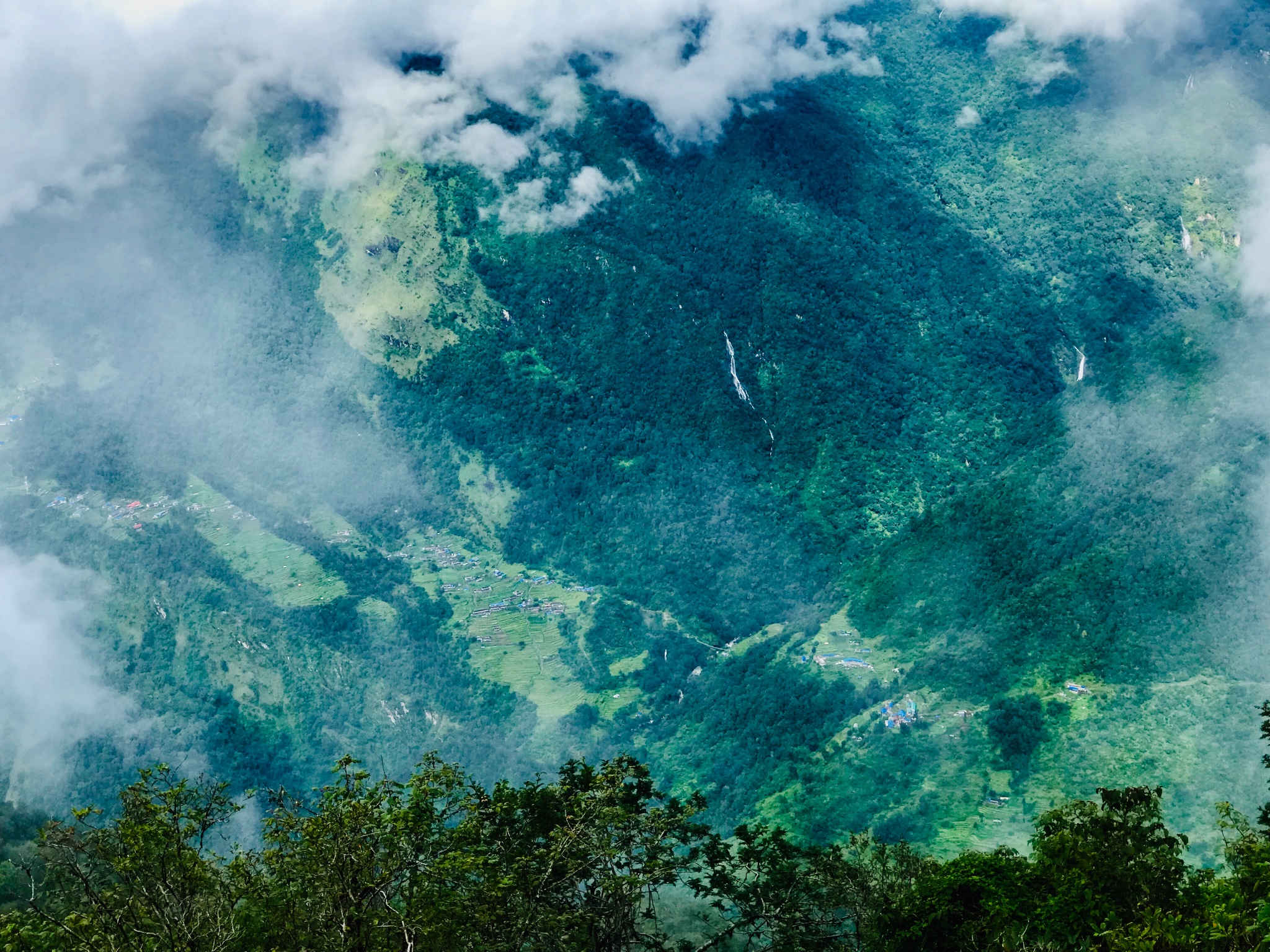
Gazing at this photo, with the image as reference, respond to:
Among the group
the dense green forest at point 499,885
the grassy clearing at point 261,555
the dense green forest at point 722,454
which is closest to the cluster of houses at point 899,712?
the dense green forest at point 722,454

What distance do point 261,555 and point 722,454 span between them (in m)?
52.0

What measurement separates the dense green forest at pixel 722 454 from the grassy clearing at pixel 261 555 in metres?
0.51

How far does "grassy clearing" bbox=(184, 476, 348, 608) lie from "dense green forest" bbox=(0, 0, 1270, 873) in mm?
509

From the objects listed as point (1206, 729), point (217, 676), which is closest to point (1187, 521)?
point (1206, 729)

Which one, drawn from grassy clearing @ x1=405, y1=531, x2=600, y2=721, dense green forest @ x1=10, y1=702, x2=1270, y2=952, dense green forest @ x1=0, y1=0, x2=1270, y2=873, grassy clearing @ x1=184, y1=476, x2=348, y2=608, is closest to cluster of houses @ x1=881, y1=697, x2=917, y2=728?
dense green forest @ x1=0, y1=0, x2=1270, y2=873

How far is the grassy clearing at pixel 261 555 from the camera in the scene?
389ft

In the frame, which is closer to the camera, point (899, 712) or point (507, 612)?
point (899, 712)

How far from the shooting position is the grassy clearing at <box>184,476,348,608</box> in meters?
119

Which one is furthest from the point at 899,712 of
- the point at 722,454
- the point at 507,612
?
the point at 507,612

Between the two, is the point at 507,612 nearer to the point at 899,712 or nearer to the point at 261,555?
the point at 261,555

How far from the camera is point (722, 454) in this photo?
129 metres

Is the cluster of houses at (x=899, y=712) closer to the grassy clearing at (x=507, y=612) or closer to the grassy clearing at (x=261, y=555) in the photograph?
the grassy clearing at (x=507, y=612)

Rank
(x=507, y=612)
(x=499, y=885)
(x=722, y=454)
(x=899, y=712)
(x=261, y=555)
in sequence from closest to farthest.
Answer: (x=499, y=885)
(x=899, y=712)
(x=507, y=612)
(x=261, y=555)
(x=722, y=454)

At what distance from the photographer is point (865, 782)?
3907 inches
